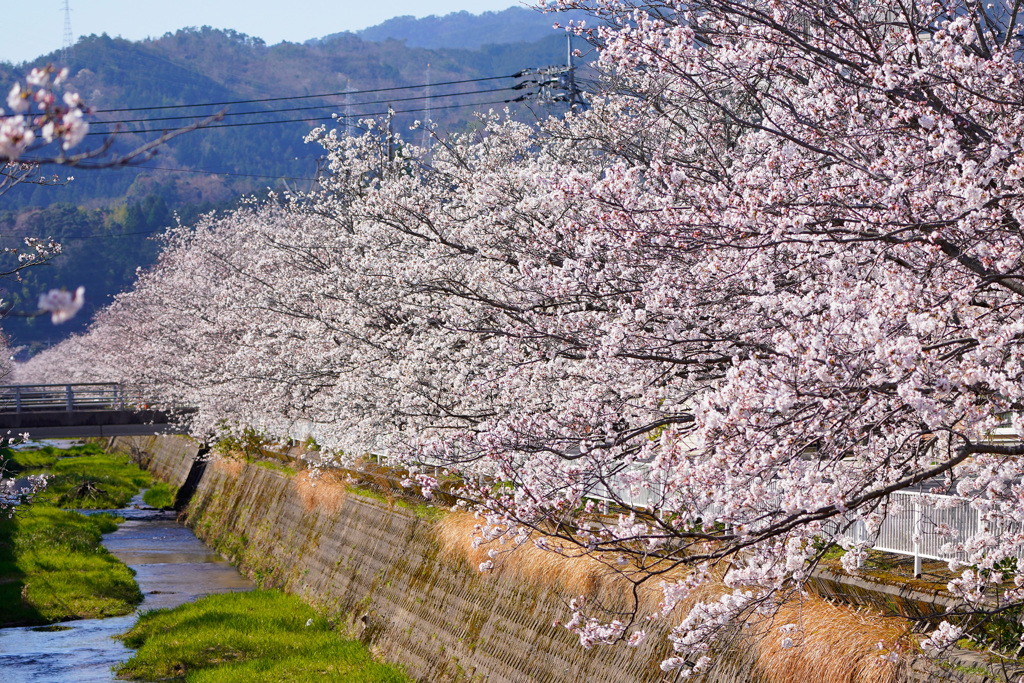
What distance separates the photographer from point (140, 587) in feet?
81.2

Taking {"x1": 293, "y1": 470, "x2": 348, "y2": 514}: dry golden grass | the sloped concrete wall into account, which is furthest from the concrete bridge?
{"x1": 293, "y1": 470, "x2": 348, "y2": 514}: dry golden grass

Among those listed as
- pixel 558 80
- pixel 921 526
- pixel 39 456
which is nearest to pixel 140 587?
pixel 558 80

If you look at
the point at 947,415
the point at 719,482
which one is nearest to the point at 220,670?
the point at 719,482

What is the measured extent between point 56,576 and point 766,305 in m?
22.2

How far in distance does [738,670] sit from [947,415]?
4.18 m

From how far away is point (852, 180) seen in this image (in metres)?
7.04

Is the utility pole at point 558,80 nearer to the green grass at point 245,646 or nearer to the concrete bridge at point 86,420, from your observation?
the green grass at point 245,646

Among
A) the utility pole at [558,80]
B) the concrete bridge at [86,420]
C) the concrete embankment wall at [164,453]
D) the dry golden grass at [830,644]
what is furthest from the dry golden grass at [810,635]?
the concrete embankment wall at [164,453]

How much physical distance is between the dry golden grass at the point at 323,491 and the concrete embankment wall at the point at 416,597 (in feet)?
0.20

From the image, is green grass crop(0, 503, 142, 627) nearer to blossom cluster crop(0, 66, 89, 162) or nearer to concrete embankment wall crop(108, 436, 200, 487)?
concrete embankment wall crop(108, 436, 200, 487)

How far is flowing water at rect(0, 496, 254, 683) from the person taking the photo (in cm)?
1739

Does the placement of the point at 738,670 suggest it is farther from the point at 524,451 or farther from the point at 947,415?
the point at 947,415

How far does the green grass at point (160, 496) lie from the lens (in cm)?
4022

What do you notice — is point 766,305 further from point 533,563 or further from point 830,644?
point 533,563
